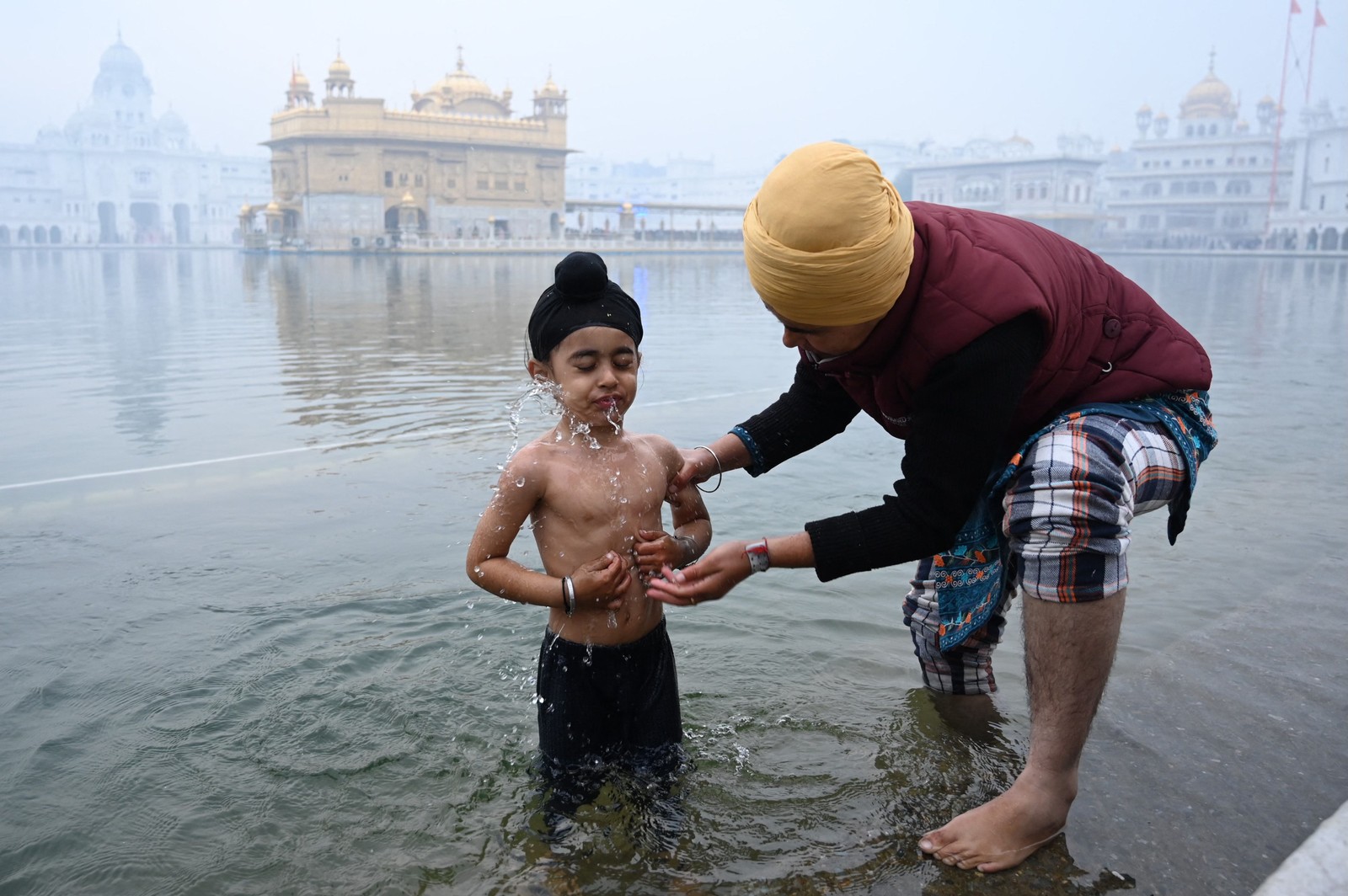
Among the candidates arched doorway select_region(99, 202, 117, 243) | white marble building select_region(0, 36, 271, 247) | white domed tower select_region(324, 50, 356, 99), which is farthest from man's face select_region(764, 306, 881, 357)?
arched doorway select_region(99, 202, 117, 243)

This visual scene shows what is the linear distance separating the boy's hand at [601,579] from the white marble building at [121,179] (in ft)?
335

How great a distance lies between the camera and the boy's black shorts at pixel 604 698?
252 cm

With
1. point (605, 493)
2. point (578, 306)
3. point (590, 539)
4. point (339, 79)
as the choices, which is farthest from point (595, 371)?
point (339, 79)

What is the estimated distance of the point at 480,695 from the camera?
3.28 meters

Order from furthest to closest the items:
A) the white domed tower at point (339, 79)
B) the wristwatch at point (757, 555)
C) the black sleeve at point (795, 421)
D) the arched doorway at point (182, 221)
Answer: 1. the arched doorway at point (182, 221)
2. the white domed tower at point (339, 79)
3. the black sleeve at point (795, 421)
4. the wristwatch at point (757, 555)

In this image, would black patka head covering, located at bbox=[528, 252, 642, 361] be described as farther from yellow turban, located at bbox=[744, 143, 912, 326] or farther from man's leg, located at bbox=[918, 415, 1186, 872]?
man's leg, located at bbox=[918, 415, 1186, 872]

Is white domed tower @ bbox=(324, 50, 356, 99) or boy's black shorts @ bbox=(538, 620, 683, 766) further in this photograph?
white domed tower @ bbox=(324, 50, 356, 99)

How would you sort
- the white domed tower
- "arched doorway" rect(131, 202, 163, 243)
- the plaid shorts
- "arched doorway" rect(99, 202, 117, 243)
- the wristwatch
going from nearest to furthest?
the plaid shorts → the wristwatch → the white domed tower → "arched doorway" rect(99, 202, 117, 243) → "arched doorway" rect(131, 202, 163, 243)

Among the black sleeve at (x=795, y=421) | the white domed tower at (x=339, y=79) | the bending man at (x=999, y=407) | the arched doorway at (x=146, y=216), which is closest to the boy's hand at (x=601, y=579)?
the bending man at (x=999, y=407)

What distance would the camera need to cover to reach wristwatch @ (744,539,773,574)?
7.54 feet

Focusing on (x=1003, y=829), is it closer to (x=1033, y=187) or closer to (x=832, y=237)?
(x=832, y=237)

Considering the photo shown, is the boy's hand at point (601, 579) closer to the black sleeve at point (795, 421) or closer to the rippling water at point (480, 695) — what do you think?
the rippling water at point (480, 695)

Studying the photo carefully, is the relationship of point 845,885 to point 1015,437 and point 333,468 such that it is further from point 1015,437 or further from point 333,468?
point 333,468

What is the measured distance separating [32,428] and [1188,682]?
7135 millimetres
